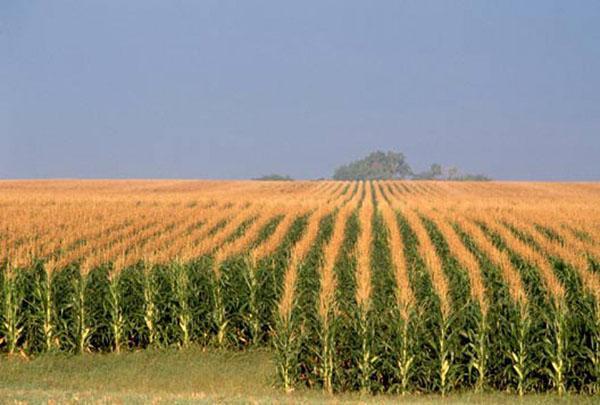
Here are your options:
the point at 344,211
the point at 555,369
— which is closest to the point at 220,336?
the point at 555,369

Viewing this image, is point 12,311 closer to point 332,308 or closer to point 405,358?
point 332,308

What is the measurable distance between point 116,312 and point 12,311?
2857mm

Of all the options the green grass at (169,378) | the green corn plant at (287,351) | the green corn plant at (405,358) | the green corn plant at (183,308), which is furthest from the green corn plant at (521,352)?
the green corn plant at (183,308)

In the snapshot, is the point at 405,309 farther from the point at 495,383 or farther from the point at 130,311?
the point at 130,311

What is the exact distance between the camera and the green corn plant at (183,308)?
765 inches

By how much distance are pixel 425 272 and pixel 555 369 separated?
7849 mm

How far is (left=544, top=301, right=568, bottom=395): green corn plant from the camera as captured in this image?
50.8ft

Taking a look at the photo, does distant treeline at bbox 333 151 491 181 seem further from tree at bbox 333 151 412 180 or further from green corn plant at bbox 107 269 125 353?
green corn plant at bbox 107 269 125 353

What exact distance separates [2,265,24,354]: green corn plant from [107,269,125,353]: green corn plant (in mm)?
2359

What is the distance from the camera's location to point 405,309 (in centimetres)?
1591

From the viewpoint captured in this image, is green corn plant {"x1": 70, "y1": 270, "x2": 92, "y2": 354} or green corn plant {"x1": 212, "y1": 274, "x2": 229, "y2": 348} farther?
green corn plant {"x1": 212, "y1": 274, "x2": 229, "y2": 348}

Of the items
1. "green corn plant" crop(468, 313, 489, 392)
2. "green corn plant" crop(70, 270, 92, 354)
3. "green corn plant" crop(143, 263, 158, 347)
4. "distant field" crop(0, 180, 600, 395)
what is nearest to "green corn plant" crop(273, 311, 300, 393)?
"distant field" crop(0, 180, 600, 395)

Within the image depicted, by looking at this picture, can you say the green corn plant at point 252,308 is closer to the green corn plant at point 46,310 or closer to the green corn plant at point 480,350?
the green corn plant at point 46,310

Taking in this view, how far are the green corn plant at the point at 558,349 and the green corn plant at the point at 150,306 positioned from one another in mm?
9923
